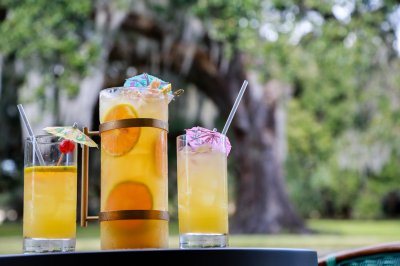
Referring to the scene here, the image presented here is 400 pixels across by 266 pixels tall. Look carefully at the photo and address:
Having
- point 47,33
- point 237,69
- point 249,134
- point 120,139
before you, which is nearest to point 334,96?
point 249,134

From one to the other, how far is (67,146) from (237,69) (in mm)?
7523

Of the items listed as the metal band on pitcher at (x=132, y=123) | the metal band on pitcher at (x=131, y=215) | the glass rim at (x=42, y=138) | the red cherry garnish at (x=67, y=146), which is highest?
the metal band on pitcher at (x=132, y=123)

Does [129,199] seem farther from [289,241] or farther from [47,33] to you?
[47,33]

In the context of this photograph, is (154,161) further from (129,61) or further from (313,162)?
(313,162)

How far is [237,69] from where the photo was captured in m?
8.59

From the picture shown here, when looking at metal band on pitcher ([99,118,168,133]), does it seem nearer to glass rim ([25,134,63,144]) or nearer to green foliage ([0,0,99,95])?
glass rim ([25,134,63,144])

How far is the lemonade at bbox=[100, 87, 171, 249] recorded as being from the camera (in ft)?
3.47

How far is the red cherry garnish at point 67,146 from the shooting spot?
3.69 feet

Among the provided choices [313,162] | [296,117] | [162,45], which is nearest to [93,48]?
[162,45]

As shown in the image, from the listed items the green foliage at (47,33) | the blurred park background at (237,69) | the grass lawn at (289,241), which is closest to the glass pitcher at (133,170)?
the grass lawn at (289,241)

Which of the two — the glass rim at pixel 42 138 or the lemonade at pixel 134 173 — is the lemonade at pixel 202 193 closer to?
the lemonade at pixel 134 173

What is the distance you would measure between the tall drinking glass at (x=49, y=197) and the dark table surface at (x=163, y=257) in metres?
0.14

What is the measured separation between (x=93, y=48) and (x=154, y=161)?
19.2 ft

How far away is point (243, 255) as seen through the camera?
3.18 ft
